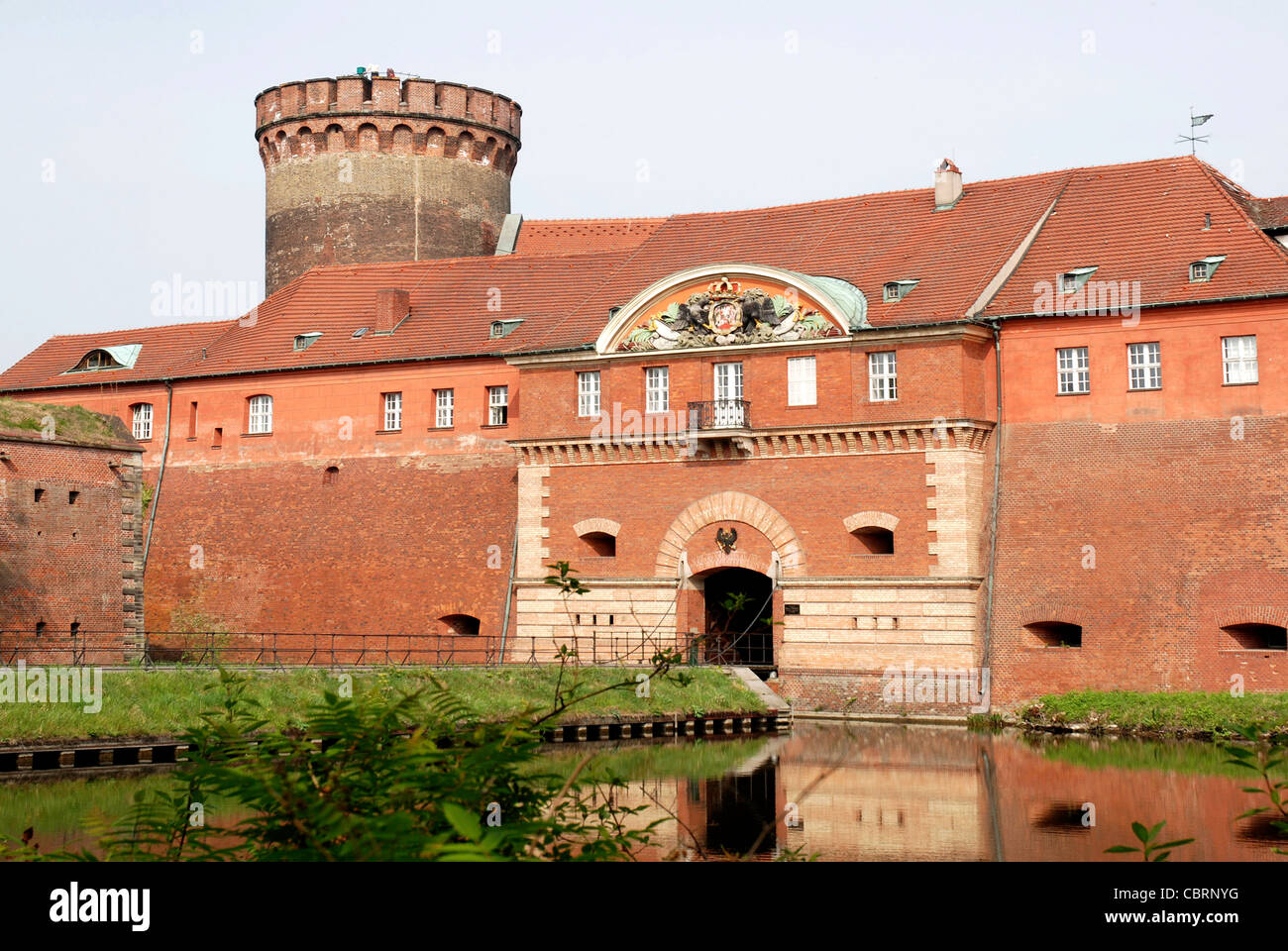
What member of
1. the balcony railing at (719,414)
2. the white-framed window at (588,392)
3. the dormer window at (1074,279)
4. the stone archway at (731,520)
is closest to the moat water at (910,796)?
the stone archway at (731,520)

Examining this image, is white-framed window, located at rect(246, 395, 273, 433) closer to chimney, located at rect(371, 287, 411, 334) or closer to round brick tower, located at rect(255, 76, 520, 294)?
chimney, located at rect(371, 287, 411, 334)

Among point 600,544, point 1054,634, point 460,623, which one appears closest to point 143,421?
point 460,623

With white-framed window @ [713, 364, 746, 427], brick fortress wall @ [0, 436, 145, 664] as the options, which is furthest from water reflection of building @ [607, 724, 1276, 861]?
brick fortress wall @ [0, 436, 145, 664]

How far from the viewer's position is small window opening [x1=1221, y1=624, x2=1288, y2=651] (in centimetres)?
3044

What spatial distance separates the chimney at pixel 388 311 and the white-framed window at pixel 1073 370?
1783cm

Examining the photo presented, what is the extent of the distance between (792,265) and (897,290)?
10.6 ft

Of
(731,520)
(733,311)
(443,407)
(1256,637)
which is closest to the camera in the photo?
(1256,637)

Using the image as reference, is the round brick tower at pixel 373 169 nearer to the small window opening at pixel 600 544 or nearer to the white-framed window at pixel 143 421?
the white-framed window at pixel 143 421

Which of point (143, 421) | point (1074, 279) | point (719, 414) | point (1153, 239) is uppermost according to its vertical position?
point (1153, 239)

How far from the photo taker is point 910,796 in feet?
74.0

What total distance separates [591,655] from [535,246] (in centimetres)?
1693

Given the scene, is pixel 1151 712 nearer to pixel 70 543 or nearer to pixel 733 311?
pixel 733 311

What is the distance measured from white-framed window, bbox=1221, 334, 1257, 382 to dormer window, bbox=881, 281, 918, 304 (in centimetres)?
653
